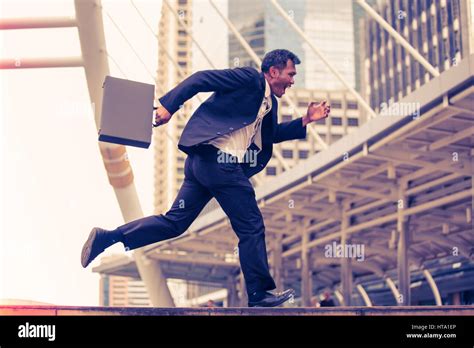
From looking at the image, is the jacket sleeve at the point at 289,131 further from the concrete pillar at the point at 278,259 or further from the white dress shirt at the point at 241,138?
the concrete pillar at the point at 278,259

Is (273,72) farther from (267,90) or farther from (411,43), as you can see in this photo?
(411,43)

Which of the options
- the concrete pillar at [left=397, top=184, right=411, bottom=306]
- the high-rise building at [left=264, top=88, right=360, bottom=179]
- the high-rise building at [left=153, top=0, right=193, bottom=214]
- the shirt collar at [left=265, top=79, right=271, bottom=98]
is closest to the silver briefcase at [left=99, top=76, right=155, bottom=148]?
the shirt collar at [left=265, top=79, right=271, bottom=98]

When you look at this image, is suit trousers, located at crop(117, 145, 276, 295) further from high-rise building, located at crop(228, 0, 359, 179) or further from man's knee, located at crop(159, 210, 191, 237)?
high-rise building, located at crop(228, 0, 359, 179)

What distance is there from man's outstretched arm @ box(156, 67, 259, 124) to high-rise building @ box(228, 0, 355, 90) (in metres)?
143

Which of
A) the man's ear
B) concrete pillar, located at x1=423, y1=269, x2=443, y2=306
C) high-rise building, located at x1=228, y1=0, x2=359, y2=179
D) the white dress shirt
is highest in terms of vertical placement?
high-rise building, located at x1=228, y1=0, x2=359, y2=179

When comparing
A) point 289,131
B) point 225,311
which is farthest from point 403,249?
point 225,311

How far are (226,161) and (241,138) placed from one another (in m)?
0.15

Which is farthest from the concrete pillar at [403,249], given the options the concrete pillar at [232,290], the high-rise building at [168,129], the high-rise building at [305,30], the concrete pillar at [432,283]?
the high-rise building at [305,30]

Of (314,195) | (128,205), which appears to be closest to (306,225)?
(314,195)

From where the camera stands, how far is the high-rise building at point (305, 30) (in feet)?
495

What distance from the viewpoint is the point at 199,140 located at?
5336 mm

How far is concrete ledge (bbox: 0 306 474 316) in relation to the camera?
170 inches
